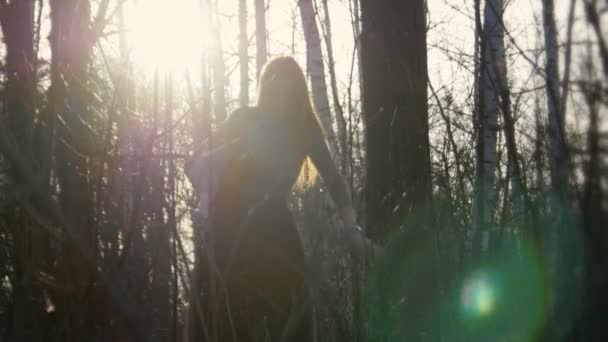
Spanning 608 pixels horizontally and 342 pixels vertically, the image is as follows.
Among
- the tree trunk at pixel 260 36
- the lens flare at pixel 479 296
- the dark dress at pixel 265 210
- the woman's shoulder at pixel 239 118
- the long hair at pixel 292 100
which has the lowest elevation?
the lens flare at pixel 479 296

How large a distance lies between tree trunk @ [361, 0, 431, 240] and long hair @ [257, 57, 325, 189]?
0.74m

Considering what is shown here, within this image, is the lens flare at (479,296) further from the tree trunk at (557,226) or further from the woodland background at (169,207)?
the tree trunk at (557,226)

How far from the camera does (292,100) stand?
3822 millimetres

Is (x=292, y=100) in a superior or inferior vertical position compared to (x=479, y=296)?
superior

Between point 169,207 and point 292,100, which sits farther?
point 292,100

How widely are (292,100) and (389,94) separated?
1.47 m

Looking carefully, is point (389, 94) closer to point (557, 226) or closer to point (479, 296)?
point (479, 296)

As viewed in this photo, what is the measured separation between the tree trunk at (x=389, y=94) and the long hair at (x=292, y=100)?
74 centimetres

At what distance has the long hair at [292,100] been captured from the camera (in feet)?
12.4

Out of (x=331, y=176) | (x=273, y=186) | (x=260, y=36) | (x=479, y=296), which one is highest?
(x=260, y=36)

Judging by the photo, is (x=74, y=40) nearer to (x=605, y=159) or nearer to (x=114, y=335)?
(x=114, y=335)

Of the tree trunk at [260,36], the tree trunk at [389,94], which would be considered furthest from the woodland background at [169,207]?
the tree trunk at [260,36]

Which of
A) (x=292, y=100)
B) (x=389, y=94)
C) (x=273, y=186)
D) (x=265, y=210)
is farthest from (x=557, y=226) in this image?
(x=389, y=94)

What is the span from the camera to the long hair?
379 cm
